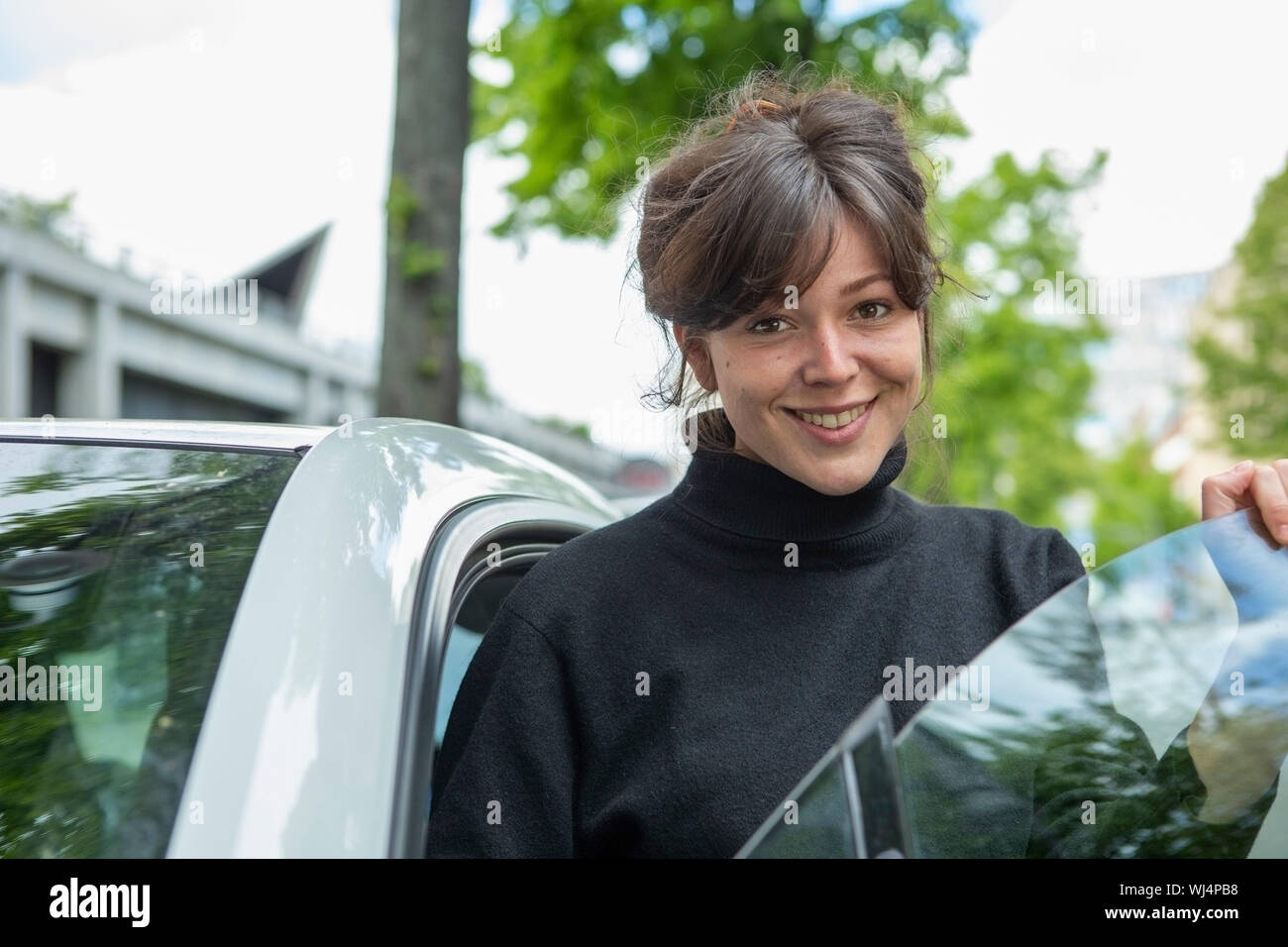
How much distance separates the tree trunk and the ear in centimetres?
389

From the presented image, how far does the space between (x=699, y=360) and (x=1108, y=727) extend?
0.96 meters

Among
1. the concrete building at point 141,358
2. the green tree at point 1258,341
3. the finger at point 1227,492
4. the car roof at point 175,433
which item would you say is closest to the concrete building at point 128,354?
the concrete building at point 141,358

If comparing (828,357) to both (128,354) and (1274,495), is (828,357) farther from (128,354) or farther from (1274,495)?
(128,354)

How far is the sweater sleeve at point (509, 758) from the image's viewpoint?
167 centimetres

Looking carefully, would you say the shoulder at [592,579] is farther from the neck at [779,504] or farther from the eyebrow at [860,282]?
the eyebrow at [860,282]

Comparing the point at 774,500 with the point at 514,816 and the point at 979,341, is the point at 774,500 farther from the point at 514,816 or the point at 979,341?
the point at 979,341

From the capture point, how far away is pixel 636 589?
1969mm

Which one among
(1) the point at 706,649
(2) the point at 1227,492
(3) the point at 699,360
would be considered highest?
(3) the point at 699,360

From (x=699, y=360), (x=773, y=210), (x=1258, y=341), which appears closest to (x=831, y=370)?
(x=773, y=210)

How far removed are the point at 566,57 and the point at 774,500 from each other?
744 centimetres

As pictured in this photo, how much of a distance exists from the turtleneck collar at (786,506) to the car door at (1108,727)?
0.62 m

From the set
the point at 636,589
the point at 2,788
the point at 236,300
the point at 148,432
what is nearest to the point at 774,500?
→ the point at 636,589

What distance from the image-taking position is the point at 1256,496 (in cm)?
155

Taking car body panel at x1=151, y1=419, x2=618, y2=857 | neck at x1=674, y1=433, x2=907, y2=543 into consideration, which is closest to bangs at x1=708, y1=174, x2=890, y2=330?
neck at x1=674, y1=433, x2=907, y2=543
